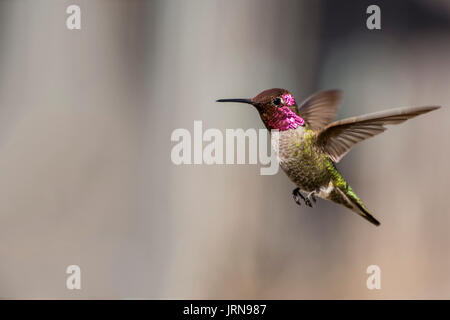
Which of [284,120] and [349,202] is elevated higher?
[284,120]

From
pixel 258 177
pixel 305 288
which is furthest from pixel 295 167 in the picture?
pixel 305 288

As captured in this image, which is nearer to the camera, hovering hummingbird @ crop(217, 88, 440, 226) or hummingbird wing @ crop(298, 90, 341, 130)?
hovering hummingbird @ crop(217, 88, 440, 226)

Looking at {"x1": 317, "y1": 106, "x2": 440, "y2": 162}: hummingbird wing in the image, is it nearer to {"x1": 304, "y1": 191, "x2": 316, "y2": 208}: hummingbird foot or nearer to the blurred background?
{"x1": 304, "y1": 191, "x2": 316, "y2": 208}: hummingbird foot

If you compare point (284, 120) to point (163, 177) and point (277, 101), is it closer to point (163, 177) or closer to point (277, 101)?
point (277, 101)

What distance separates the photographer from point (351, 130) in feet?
1.96

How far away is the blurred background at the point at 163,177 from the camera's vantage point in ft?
4.85

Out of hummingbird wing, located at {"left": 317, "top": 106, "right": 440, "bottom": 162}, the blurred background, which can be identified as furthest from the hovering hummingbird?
the blurred background

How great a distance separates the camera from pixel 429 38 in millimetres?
1670

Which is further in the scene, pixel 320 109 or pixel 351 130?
pixel 320 109

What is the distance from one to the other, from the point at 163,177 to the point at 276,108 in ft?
3.28

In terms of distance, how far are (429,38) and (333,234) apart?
772 millimetres

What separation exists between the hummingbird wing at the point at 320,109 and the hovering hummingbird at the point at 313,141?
0.31 ft

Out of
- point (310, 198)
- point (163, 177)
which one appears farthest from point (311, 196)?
point (163, 177)

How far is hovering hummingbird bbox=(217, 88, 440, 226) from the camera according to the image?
21.2 inches
